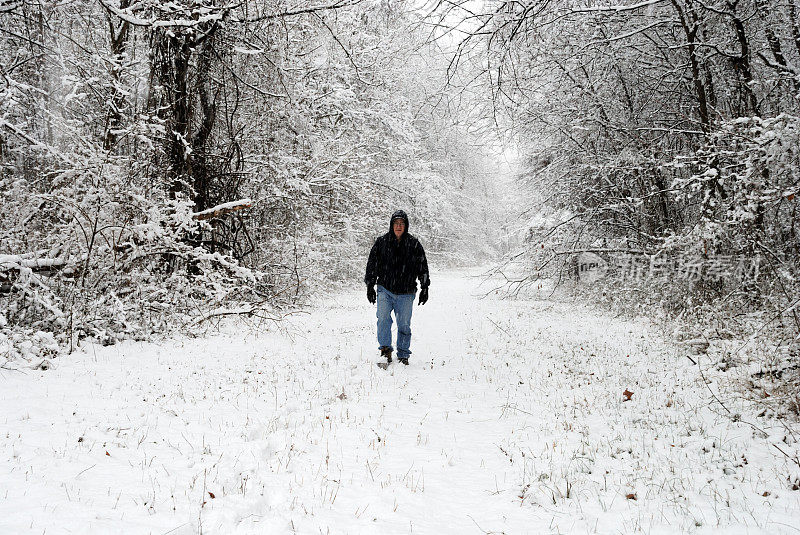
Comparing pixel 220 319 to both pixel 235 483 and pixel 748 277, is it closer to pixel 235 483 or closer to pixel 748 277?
pixel 235 483

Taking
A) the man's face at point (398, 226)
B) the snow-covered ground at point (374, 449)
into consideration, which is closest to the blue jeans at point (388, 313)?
the snow-covered ground at point (374, 449)

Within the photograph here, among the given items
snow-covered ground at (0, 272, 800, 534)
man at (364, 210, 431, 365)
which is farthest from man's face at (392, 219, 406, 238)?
snow-covered ground at (0, 272, 800, 534)

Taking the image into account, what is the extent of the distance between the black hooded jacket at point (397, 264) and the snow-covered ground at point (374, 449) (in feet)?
4.25

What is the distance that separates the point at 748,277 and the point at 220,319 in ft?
32.1

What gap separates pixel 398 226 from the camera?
23.5ft

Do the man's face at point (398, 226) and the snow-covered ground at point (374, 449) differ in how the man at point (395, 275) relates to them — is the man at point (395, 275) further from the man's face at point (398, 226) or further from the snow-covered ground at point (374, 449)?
the snow-covered ground at point (374, 449)

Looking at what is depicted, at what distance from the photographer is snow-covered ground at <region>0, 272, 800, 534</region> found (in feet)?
9.08

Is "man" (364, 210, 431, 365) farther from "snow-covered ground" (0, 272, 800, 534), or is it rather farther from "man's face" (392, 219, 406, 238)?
"snow-covered ground" (0, 272, 800, 534)

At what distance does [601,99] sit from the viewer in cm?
1123

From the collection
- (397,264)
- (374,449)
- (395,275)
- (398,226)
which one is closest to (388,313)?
(395,275)

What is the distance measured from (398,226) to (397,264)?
23.4 inches

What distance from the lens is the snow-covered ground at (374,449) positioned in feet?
9.08

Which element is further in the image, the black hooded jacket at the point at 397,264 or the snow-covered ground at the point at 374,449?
the black hooded jacket at the point at 397,264

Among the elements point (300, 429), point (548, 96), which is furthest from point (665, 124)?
point (300, 429)
